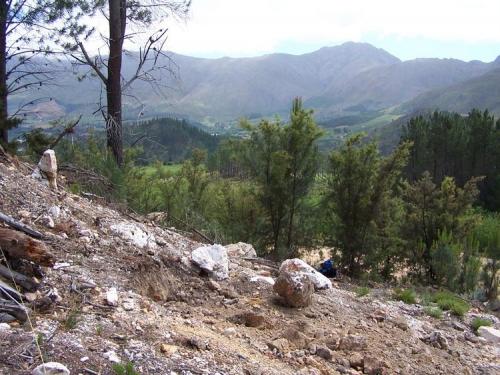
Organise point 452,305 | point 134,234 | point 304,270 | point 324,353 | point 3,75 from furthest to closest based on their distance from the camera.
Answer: point 3,75
point 452,305
point 304,270
point 134,234
point 324,353

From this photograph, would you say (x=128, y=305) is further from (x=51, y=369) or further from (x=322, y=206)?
(x=322, y=206)

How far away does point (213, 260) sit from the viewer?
17.0 feet

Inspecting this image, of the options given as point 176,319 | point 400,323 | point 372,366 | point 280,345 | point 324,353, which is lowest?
point 400,323

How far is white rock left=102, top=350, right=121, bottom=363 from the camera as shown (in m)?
2.81

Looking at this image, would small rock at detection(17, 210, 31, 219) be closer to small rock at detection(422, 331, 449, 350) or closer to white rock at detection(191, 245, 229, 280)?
white rock at detection(191, 245, 229, 280)

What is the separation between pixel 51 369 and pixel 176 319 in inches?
55.5

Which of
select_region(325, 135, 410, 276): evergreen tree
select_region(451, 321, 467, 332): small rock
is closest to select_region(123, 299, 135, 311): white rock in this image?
select_region(451, 321, 467, 332): small rock

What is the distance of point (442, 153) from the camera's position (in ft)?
129

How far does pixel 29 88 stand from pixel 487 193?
34.4 meters

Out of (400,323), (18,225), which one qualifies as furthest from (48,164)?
(400,323)

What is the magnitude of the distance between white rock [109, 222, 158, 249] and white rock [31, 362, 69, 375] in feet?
8.01

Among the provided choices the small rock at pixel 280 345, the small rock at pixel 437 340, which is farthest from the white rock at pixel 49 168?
the small rock at pixel 437 340

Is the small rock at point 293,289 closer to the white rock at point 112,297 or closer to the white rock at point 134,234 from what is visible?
the white rock at point 134,234

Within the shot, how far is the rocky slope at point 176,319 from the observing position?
9.76 feet
